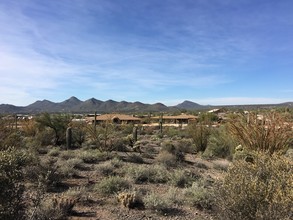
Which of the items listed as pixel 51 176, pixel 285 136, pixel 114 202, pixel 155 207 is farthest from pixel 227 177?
pixel 51 176

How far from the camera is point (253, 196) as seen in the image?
5832 millimetres

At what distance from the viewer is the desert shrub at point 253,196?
17.8 feet

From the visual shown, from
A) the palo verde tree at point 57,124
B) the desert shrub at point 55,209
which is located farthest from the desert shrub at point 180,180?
the palo verde tree at point 57,124

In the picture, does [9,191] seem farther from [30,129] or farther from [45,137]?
[30,129]

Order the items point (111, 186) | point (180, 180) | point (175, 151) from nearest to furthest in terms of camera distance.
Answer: point (111, 186), point (180, 180), point (175, 151)

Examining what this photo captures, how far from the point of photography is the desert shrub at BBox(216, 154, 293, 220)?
17.8 feet

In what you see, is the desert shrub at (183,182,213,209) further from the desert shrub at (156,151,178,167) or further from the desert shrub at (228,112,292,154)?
the desert shrub at (156,151,178,167)

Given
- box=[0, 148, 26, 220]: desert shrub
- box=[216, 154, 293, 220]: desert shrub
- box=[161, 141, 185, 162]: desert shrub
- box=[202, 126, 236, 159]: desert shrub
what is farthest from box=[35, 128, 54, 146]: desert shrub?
box=[216, 154, 293, 220]: desert shrub

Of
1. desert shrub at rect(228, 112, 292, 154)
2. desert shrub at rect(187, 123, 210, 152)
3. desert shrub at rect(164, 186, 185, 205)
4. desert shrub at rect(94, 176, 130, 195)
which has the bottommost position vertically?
desert shrub at rect(164, 186, 185, 205)

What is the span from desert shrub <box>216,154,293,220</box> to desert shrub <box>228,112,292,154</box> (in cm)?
533

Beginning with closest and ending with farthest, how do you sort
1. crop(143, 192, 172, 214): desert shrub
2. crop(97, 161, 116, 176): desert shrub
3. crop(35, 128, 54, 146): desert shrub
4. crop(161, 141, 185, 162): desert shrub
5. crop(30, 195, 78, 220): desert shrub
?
crop(30, 195, 78, 220): desert shrub < crop(143, 192, 172, 214): desert shrub < crop(97, 161, 116, 176): desert shrub < crop(161, 141, 185, 162): desert shrub < crop(35, 128, 54, 146): desert shrub

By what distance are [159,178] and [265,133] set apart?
13.1ft

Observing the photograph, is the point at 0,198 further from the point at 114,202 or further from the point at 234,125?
the point at 234,125

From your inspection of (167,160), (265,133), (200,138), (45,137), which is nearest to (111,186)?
(265,133)
